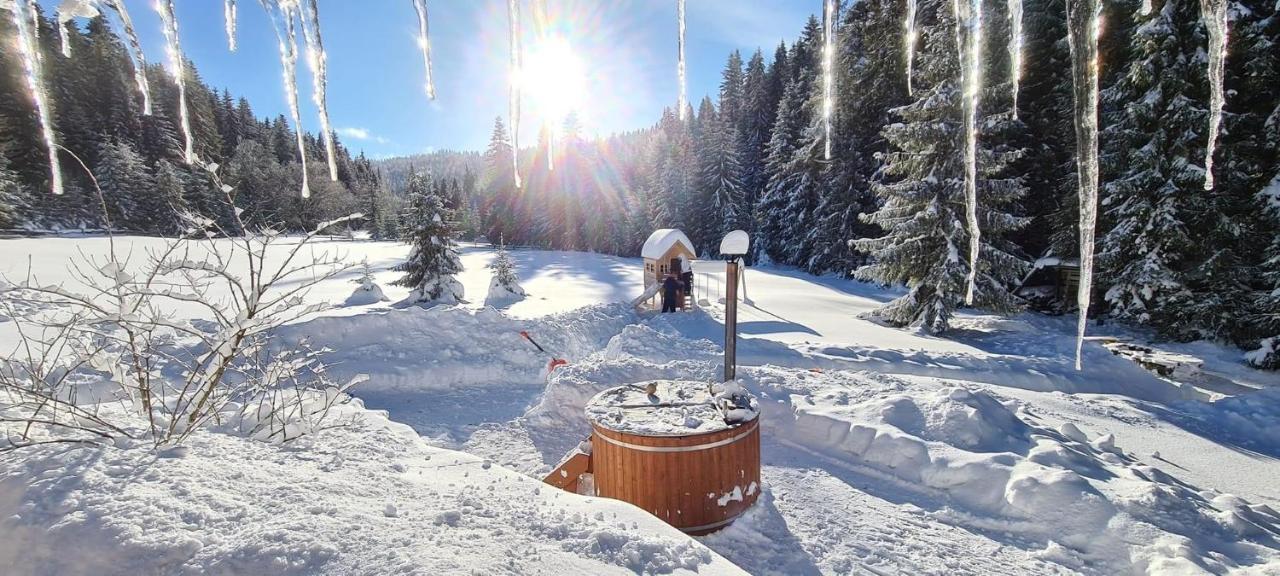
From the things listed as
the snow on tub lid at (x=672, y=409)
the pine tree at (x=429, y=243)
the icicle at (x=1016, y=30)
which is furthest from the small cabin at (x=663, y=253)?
the icicle at (x=1016, y=30)

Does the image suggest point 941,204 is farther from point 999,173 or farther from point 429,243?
point 429,243

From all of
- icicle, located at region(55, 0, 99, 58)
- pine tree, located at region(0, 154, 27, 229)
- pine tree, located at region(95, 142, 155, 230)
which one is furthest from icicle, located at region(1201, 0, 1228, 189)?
pine tree, located at region(95, 142, 155, 230)

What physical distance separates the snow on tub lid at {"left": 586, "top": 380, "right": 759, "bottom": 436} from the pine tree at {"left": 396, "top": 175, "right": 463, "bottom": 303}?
1524 centimetres

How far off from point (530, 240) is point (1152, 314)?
162 feet

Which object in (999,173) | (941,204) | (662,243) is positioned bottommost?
(662,243)

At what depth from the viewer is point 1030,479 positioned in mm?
4926

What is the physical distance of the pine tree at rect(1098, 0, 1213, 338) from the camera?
13.3 m

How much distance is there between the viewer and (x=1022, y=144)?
63.2 feet

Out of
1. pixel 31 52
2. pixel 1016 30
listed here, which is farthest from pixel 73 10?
pixel 1016 30

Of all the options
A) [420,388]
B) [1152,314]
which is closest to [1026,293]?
[1152,314]

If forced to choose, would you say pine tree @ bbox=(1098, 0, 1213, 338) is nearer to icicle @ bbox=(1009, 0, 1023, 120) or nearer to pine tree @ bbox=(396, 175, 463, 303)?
icicle @ bbox=(1009, 0, 1023, 120)

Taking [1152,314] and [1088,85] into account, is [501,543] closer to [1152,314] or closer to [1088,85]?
[1088,85]

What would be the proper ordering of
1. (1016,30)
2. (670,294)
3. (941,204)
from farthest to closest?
(670,294) < (941,204) < (1016,30)

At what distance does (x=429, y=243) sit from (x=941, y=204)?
1729cm
